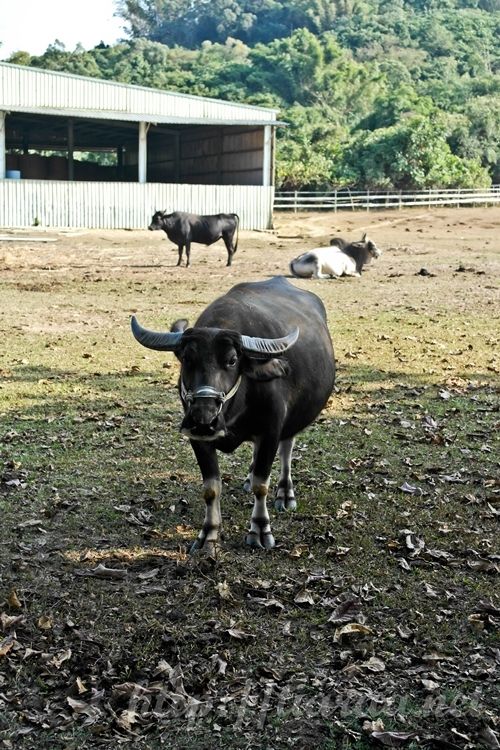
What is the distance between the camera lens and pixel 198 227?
1024 inches

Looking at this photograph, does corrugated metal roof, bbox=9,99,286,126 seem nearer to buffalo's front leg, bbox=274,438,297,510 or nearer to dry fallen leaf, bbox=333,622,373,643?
buffalo's front leg, bbox=274,438,297,510

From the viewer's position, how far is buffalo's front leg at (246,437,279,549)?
607cm

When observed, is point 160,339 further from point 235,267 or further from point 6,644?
point 235,267

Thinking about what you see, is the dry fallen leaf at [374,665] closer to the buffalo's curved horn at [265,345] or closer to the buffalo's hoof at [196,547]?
the buffalo's hoof at [196,547]

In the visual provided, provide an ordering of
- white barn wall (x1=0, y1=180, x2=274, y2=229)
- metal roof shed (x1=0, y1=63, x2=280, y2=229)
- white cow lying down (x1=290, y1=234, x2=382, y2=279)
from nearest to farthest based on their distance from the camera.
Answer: white cow lying down (x1=290, y1=234, x2=382, y2=279), white barn wall (x1=0, y1=180, x2=274, y2=229), metal roof shed (x1=0, y1=63, x2=280, y2=229)

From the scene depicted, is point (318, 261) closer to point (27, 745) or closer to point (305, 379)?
point (305, 379)

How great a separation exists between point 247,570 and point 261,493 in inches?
21.5

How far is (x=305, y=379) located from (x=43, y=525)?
2124mm

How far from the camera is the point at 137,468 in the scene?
7.95 meters

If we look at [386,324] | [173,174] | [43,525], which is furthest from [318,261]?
[173,174]

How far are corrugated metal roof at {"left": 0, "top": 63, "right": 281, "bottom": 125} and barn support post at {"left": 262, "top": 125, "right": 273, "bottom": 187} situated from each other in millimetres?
452

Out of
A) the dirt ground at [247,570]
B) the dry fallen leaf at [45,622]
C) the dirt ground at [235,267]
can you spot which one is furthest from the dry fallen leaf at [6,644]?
the dirt ground at [235,267]

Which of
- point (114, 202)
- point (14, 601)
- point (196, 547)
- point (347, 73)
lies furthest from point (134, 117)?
point (347, 73)

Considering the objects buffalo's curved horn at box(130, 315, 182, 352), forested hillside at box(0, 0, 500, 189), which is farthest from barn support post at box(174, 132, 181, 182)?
buffalo's curved horn at box(130, 315, 182, 352)
